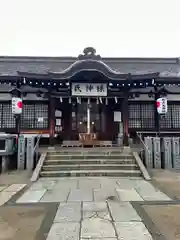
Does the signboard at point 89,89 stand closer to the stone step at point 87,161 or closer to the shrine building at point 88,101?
the shrine building at point 88,101

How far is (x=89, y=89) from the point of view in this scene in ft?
40.9

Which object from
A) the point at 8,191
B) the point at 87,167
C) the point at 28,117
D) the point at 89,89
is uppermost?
the point at 89,89

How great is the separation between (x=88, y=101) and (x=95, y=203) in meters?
8.75

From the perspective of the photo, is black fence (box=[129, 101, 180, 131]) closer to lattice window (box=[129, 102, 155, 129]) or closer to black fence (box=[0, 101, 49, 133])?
lattice window (box=[129, 102, 155, 129])

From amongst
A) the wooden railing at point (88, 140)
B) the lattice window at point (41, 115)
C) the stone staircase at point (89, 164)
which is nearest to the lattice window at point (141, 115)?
the wooden railing at point (88, 140)

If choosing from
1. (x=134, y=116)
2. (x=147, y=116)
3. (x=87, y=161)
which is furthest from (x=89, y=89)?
(x=87, y=161)

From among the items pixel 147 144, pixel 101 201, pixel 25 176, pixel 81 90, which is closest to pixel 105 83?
pixel 81 90

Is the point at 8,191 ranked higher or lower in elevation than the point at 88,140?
lower

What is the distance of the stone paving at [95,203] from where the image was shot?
3.44 meters

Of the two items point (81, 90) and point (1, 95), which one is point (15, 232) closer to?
point (81, 90)

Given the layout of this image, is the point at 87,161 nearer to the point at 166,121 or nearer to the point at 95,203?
the point at 95,203

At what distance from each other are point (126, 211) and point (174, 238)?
1290 mm

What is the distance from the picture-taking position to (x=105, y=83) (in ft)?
41.1

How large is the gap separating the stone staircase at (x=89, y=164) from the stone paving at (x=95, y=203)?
0.58 m
